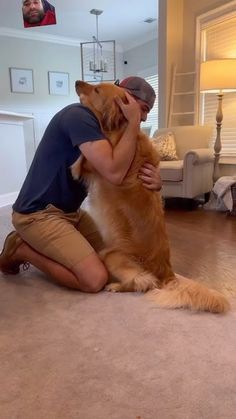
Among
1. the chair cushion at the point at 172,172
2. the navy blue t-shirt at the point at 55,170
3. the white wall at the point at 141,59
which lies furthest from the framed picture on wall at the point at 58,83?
the navy blue t-shirt at the point at 55,170

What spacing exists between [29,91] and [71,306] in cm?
619

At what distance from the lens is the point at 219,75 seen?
3529 millimetres

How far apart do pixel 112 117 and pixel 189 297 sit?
772 millimetres

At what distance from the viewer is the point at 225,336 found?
1163 mm

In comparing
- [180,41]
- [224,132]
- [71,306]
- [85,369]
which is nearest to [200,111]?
[224,132]

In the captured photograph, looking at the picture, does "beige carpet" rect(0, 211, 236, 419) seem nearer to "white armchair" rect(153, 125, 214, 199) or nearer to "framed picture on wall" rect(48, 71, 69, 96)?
"white armchair" rect(153, 125, 214, 199)

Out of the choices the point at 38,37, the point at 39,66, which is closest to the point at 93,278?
the point at 39,66

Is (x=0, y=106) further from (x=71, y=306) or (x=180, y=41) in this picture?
(x=71, y=306)

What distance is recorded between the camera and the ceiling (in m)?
5.21

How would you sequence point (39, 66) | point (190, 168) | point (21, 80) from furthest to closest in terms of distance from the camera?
point (39, 66), point (21, 80), point (190, 168)

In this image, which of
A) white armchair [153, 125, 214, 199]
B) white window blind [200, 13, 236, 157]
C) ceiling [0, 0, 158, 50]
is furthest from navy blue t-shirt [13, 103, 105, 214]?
ceiling [0, 0, 158, 50]

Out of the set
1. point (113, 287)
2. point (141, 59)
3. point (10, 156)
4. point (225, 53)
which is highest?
point (141, 59)

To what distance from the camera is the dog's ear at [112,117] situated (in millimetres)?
1366

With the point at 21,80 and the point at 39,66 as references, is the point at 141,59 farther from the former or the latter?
the point at 21,80
